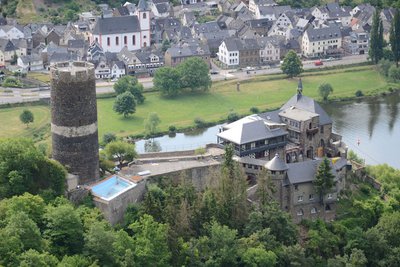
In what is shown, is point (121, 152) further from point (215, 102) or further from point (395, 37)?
point (395, 37)

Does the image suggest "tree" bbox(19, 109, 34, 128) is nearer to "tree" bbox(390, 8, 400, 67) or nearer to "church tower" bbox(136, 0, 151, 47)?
"church tower" bbox(136, 0, 151, 47)

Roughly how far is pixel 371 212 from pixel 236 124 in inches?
377

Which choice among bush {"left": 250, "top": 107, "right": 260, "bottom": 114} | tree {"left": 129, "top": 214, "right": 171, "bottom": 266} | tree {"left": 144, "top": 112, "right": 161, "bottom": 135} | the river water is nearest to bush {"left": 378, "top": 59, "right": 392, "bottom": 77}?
the river water

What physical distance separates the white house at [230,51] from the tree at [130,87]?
574 inches

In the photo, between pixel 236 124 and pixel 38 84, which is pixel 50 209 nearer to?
pixel 236 124

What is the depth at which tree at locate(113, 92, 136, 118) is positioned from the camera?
72.9 m

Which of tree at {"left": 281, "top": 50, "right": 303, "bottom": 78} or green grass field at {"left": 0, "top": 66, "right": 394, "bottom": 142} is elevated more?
tree at {"left": 281, "top": 50, "right": 303, "bottom": 78}

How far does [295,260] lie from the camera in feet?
143

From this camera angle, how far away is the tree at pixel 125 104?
239 feet

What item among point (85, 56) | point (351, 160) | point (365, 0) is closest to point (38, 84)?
point (85, 56)

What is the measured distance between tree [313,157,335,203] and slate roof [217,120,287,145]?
4007 mm

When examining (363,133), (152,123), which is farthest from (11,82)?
(363,133)

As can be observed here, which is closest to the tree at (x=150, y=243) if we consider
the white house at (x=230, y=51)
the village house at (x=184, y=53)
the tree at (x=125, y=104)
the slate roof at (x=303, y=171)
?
the slate roof at (x=303, y=171)

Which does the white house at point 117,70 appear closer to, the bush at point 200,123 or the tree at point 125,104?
the tree at point 125,104
